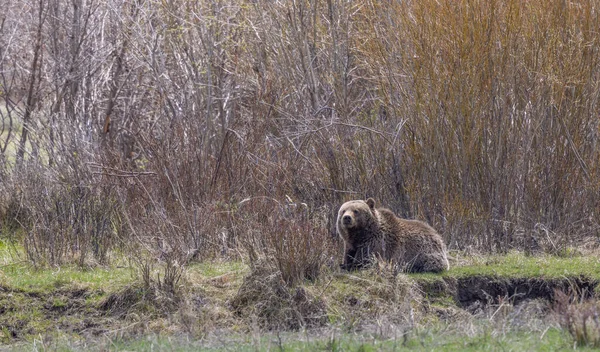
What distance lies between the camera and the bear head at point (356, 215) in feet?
37.0

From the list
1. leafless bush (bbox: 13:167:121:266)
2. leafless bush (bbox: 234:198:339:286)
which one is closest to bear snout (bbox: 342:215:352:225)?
leafless bush (bbox: 234:198:339:286)

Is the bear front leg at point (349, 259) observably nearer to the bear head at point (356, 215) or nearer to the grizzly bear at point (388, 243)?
the grizzly bear at point (388, 243)

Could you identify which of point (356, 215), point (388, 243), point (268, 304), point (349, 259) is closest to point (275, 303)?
point (268, 304)

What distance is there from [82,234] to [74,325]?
7.92 feet

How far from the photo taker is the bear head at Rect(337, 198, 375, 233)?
1128cm

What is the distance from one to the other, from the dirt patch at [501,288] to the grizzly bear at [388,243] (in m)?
0.31

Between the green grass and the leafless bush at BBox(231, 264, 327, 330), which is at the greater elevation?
the green grass

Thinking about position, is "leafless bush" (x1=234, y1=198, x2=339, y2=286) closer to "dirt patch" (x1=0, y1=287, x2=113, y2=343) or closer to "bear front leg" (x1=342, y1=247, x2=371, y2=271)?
"bear front leg" (x1=342, y1=247, x2=371, y2=271)

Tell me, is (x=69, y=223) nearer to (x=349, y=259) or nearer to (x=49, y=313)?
(x=49, y=313)

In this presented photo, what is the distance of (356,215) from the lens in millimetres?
11453

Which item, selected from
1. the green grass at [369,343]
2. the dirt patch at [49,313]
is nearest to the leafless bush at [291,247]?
the green grass at [369,343]

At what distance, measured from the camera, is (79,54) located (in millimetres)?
18281

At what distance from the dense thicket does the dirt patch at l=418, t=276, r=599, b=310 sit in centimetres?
166

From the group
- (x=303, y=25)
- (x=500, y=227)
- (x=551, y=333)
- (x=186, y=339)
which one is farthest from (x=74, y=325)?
(x=303, y=25)
